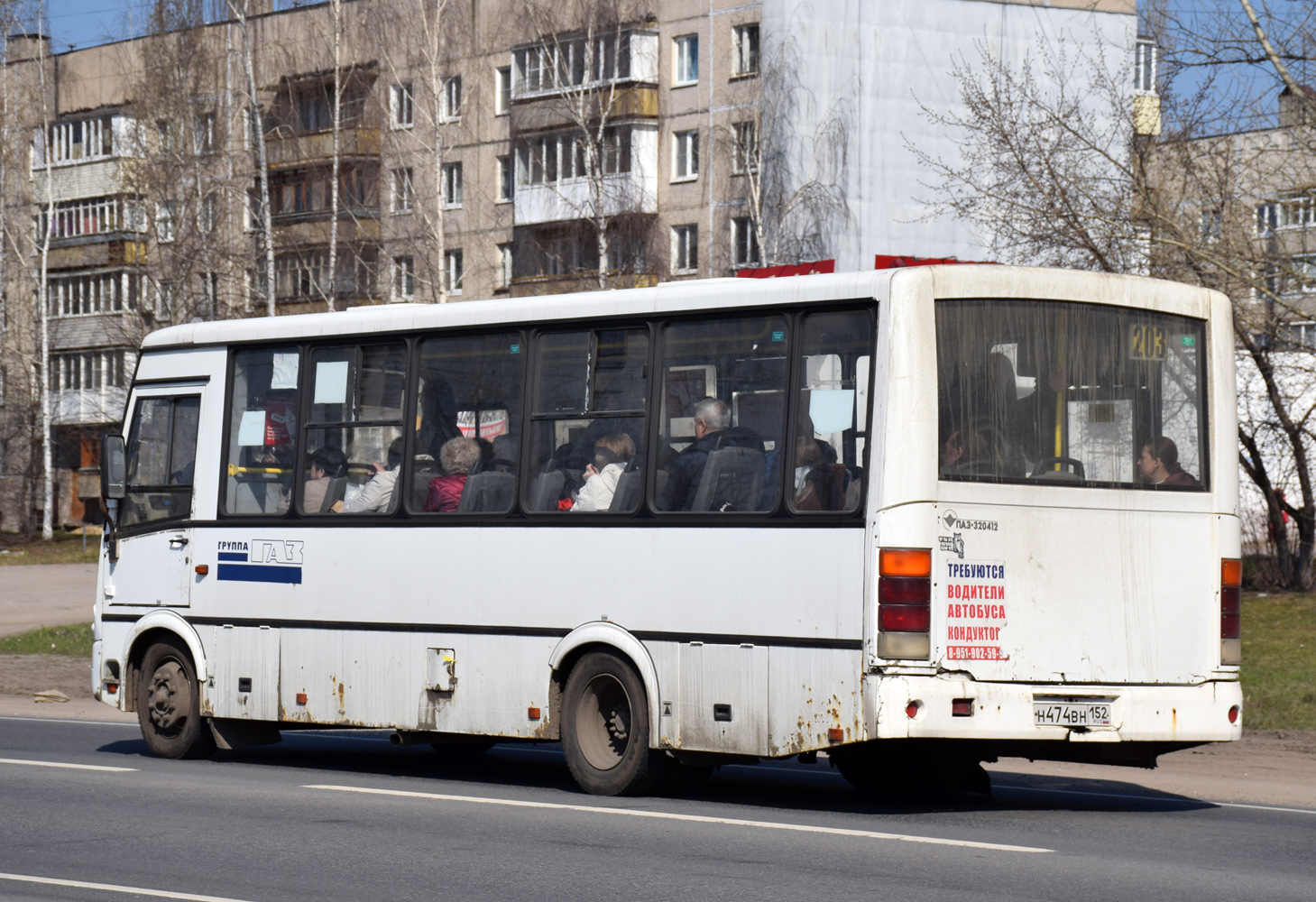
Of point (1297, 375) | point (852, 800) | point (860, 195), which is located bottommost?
point (852, 800)

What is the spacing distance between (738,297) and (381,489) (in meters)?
3.00

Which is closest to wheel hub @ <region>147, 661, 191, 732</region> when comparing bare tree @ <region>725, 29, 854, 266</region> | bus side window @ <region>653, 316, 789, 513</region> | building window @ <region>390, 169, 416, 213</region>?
bus side window @ <region>653, 316, 789, 513</region>

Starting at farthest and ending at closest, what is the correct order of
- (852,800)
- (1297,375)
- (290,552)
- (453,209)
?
1. (453,209)
2. (1297,375)
3. (290,552)
4. (852,800)

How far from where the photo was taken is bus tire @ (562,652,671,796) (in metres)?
11.2

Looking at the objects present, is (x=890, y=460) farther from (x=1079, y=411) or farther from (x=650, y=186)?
(x=650, y=186)

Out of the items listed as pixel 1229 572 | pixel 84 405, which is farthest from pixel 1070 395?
pixel 84 405

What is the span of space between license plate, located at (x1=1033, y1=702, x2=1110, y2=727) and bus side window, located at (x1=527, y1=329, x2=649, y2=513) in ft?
8.35

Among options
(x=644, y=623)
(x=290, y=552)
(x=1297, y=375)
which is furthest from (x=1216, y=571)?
(x=1297, y=375)

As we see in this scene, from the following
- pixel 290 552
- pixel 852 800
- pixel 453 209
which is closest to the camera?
pixel 852 800

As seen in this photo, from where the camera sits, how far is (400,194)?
56.3 metres

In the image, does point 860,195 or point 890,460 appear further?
point 860,195

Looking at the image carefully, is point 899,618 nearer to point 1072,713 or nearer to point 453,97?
point 1072,713

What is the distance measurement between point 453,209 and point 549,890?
2164 inches

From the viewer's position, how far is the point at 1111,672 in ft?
34.3
